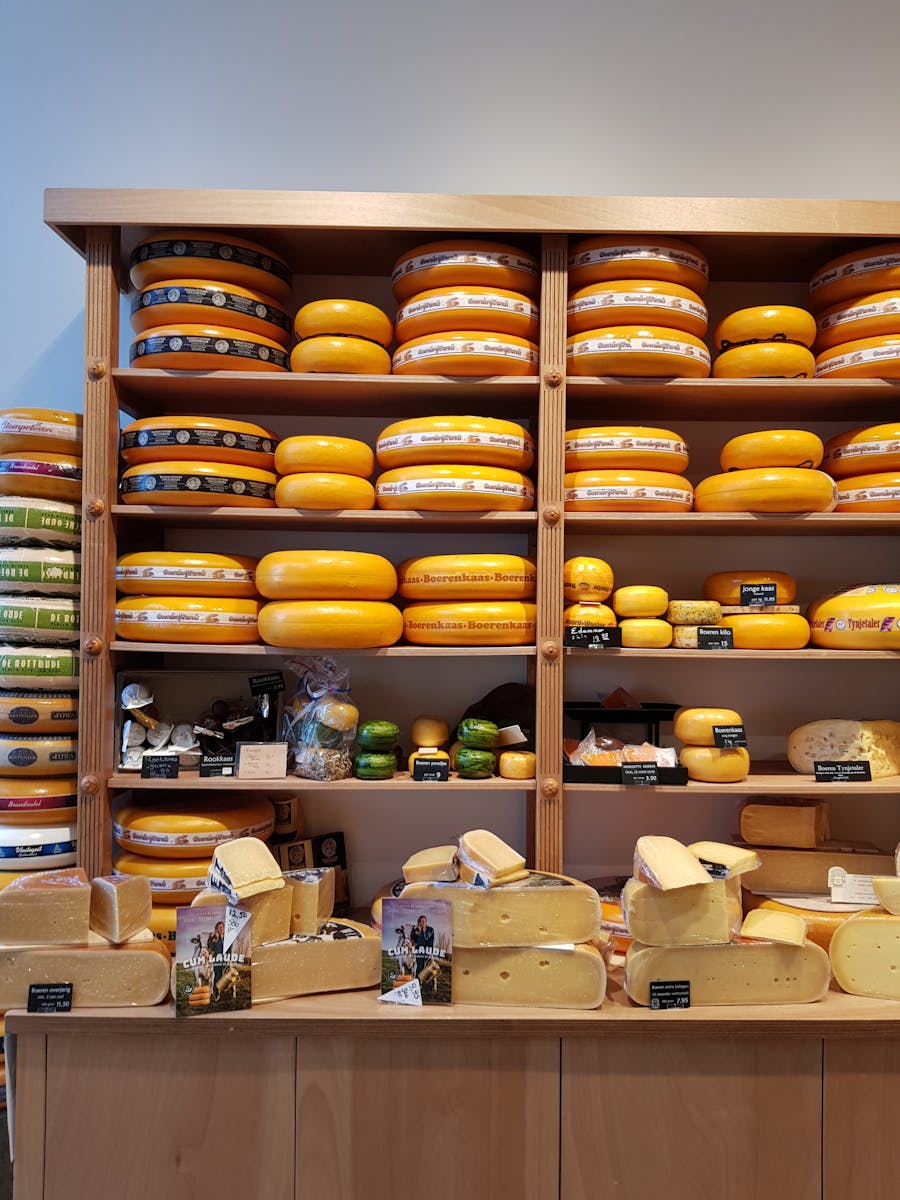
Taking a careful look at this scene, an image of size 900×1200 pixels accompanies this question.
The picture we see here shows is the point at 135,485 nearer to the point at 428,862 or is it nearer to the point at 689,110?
the point at 428,862

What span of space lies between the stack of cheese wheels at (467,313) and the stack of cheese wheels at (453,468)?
5.4 inches

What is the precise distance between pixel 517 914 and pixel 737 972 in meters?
0.41

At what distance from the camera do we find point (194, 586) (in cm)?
185

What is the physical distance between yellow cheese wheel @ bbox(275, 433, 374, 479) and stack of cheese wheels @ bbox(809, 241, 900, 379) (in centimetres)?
116

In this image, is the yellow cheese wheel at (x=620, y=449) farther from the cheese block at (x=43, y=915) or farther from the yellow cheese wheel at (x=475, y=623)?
the cheese block at (x=43, y=915)

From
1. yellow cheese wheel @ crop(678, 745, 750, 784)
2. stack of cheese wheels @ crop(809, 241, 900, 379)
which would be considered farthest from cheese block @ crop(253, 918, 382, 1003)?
stack of cheese wheels @ crop(809, 241, 900, 379)

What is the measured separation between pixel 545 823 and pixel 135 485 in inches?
48.6

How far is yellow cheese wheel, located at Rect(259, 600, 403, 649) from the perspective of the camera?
5.89 feet

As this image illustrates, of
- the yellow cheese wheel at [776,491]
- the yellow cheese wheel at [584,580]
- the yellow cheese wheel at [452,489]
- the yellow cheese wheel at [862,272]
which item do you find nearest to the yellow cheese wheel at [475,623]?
the yellow cheese wheel at [584,580]

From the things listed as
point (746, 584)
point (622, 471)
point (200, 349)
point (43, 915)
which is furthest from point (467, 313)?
point (43, 915)

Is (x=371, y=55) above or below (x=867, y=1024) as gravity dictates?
above

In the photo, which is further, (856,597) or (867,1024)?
(856,597)

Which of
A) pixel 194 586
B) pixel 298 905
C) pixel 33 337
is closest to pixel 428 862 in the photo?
pixel 298 905

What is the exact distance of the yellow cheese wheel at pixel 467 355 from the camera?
1838 mm
